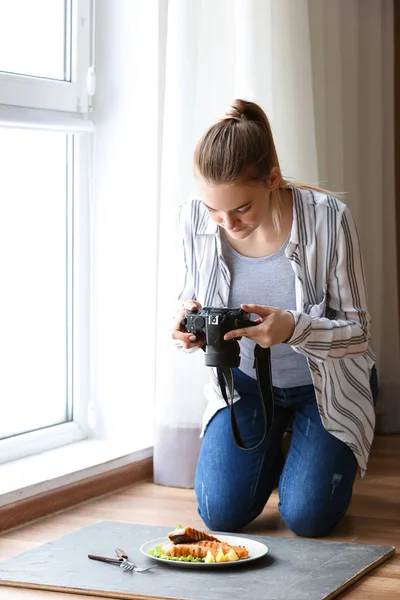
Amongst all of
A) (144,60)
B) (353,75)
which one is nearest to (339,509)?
(144,60)

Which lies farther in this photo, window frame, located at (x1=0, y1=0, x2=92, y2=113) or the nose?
window frame, located at (x1=0, y1=0, x2=92, y2=113)

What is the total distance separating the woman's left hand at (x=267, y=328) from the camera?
1936 millimetres

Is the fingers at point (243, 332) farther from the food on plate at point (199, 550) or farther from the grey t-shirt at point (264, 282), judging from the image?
the food on plate at point (199, 550)

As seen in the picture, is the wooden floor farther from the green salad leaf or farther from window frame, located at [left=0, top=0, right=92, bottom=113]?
window frame, located at [left=0, top=0, right=92, bottom=113]

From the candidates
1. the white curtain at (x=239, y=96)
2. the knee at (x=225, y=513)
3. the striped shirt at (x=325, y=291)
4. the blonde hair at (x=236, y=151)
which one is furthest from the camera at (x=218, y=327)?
the white curtain at (x=239, y=96)

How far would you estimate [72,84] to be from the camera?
104 inches

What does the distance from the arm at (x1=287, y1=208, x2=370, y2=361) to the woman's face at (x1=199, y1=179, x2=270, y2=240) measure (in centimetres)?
24

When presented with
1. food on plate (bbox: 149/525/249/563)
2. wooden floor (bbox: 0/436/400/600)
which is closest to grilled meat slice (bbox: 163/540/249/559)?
food on plate (bbox: 149/525/249/563)

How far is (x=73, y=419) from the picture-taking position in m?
2.77

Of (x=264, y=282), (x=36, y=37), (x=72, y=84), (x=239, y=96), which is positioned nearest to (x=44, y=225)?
(x=72, y=84)

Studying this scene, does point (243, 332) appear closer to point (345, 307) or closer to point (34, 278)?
point (345, 307)

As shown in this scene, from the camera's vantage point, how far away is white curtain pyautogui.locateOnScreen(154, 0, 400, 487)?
8.27 ft

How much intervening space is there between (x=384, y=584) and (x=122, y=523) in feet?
2.02

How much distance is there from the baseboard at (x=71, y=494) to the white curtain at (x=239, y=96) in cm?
6
